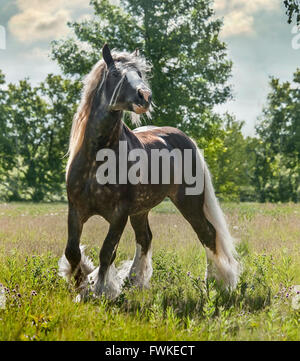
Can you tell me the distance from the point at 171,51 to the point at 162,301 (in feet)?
54.3

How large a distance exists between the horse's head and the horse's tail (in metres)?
2.17

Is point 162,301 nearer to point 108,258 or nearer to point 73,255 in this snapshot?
point 108,258

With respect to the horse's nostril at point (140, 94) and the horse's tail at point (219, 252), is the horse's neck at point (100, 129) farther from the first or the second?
the horse's tail at point (219, 252)

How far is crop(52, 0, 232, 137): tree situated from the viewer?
18.9 metres

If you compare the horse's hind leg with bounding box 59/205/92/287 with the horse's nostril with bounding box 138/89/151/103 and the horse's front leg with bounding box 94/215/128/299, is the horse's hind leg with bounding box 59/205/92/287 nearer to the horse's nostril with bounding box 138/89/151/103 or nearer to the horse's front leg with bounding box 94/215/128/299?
the horse's front leg with bounding box 94/215/128/299

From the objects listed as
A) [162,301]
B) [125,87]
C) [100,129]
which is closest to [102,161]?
[100,129]

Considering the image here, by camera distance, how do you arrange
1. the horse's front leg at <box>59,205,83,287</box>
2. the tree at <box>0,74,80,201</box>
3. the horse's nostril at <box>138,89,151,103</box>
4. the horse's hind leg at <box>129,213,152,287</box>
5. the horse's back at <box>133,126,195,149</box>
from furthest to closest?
the tree at <box>0,74,80,201</box>
the horse's hind leg at <box>129,213,152,287</box>
the horse's back at <box>133,126,195,149</box>
the horse's front leg at <box>59,205,83,287</box>
the horse's nostril at <box>138,89,151,103</box>

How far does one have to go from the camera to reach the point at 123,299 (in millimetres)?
4340

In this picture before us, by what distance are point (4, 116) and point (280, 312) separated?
31.1 m

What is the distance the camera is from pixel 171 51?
1906cm

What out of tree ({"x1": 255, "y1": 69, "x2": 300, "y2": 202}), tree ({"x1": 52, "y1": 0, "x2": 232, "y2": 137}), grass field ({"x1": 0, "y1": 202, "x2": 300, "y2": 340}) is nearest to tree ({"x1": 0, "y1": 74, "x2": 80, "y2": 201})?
Answer: tree ({"x1": 52, "y1": 0, "x2": 232, "y2": 137})

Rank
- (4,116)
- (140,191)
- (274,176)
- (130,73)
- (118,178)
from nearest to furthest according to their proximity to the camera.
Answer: (130,73)
(118,178)
(140,191)
(4,116)
(274,176)

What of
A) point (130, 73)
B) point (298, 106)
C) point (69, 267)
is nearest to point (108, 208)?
point (69, 267)
